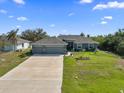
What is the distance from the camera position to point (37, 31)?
8450cm

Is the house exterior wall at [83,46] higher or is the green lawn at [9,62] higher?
the house exterior wall at [83,46]

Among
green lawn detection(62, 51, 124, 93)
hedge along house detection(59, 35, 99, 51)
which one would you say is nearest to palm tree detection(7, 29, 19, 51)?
hedge along house detection(59, 35, 99, 51)

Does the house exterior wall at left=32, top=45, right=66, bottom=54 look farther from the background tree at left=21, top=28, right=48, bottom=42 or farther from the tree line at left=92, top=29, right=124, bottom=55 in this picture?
the background tree at left=21, top=28, right=48, bottom=42

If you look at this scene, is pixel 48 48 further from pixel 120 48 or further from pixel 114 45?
pixel 114 45

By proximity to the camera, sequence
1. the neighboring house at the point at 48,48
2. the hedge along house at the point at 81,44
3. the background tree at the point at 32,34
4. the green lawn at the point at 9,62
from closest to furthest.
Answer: the green lawn at the point at 9,62, the neighboring house at the point at 48,48, the hedge along house at the point at 81,44, the background tree at the point at 32,34

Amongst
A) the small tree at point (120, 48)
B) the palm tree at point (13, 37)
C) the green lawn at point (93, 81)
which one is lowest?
the green lawn at point (93, 81)

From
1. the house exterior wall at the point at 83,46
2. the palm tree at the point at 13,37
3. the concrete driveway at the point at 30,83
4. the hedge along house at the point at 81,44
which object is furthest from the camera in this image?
the palm tree at the point at 13,37

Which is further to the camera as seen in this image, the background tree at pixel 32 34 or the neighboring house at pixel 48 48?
the background tree at pixel 32 34

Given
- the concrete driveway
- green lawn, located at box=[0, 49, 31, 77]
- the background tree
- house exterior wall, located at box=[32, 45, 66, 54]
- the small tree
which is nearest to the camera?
the concrete driveway

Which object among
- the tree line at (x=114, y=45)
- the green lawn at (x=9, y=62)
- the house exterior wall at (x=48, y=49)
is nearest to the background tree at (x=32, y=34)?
the tree line at (x=114, y=45)

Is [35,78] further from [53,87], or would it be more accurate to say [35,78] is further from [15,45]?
[15,45]

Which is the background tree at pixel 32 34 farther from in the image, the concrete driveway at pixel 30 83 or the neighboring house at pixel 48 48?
the concrete driveway at pixel 30 83

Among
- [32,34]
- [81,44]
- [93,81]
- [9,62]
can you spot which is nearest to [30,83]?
[93,81]

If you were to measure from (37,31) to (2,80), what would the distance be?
63879mm
